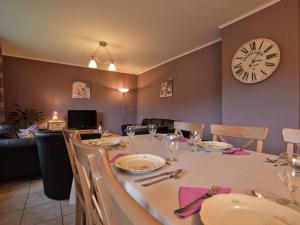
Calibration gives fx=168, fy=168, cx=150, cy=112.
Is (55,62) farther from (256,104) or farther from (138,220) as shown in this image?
(138,220)

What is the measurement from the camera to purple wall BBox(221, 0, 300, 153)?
79.9 inches

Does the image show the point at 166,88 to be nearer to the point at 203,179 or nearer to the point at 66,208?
the point at 66,208

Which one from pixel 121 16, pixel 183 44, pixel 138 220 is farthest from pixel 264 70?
pixel 138 220

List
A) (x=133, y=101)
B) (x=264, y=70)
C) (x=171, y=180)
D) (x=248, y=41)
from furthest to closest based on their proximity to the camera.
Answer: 1. (x=133, y=101)
2. (x=248, y=41)
3. (x=264, y=70)
4. (x=171, y=180)

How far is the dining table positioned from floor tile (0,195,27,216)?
1.59 metres

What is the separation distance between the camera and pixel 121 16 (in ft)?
8.46

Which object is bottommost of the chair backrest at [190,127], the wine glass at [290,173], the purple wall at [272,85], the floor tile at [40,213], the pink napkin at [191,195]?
the floor tile at [40,213]

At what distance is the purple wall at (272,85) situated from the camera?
2029mm

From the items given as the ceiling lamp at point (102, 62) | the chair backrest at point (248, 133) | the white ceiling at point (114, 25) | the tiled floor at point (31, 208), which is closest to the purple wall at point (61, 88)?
the white ceiling at point (114, 25)

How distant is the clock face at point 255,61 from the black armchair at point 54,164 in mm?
2605

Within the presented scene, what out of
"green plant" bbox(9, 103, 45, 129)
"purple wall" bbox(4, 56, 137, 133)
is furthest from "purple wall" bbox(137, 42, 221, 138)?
"green plant" bbox(9, 103, 45, 129)

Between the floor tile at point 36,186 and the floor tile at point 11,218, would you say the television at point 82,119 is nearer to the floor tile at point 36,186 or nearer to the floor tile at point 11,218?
the floor tile at point 36,186

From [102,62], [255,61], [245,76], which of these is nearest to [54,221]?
[245,76]

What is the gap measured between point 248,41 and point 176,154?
88.3 inches
